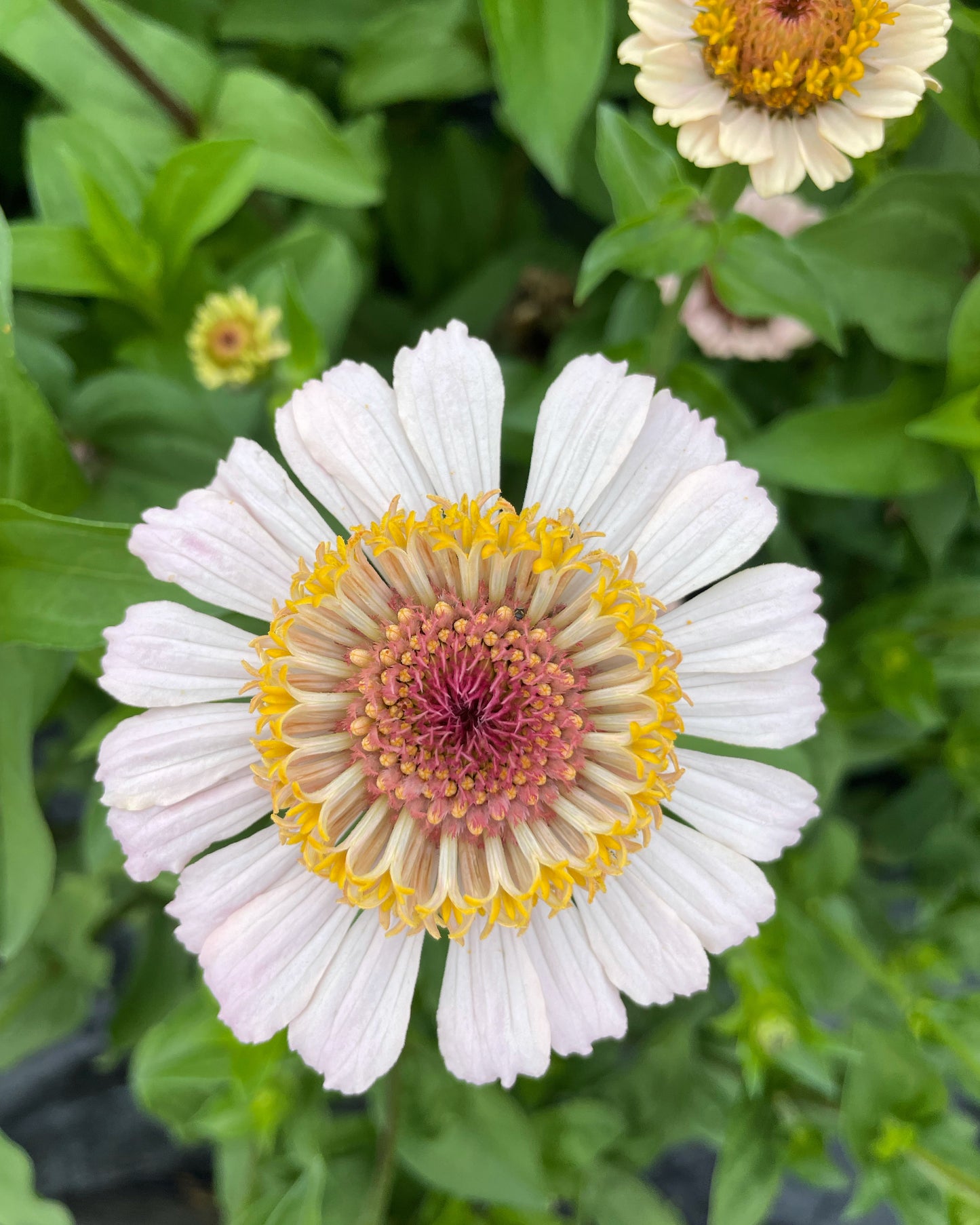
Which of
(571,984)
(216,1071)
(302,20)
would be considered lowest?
(216,1071)

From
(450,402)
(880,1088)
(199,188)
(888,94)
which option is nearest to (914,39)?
(888,94)

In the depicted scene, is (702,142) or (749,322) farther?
(749,322)

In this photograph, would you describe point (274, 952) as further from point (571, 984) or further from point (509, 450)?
point (509, 450)

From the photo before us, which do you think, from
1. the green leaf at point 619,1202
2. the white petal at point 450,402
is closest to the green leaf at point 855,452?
the white petal at point 450,402

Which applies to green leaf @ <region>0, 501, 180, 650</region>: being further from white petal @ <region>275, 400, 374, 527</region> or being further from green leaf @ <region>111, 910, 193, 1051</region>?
green leaf @ <region>111, 910, 193, 1051</region>

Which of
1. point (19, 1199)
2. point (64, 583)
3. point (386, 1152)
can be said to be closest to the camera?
point (64, 583)

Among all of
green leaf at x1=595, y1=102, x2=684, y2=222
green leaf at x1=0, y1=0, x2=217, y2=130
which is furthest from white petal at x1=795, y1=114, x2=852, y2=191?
Answer: green leaf at x1=0, y1=0, x2=217, y2=130

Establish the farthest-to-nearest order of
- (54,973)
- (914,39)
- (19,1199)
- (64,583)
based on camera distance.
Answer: (54,973) → (19,1199) → (64,583) → (914,39)

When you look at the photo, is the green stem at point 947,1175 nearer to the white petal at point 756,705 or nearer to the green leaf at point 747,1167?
the green leaf at point 747,1167
